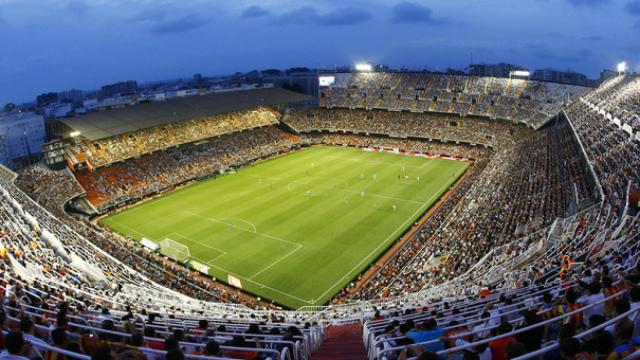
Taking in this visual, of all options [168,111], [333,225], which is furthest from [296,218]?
[168,111]

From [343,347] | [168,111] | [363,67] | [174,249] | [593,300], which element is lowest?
[174,249]

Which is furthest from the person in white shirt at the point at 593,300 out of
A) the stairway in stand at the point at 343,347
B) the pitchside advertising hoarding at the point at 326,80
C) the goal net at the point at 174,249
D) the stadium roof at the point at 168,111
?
the pitchside advertising hoarding at the point at 326,80

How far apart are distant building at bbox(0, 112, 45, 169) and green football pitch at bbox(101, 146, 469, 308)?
42.9 metres

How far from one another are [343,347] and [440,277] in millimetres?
15491

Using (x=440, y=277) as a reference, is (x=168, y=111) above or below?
above

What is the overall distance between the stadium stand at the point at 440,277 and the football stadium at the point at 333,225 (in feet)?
0.31

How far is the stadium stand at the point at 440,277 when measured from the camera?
256 inches

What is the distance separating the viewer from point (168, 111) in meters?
63.0

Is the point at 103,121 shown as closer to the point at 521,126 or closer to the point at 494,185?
the point at 494,185

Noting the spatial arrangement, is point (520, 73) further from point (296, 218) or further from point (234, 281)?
point (234, 281)

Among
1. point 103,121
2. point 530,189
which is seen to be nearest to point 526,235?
point 530,189

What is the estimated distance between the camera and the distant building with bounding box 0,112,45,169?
248ft

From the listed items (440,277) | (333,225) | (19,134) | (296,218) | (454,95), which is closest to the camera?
(440,277)

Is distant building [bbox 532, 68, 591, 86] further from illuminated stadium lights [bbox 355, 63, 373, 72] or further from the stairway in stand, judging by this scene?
the stairway in stand
